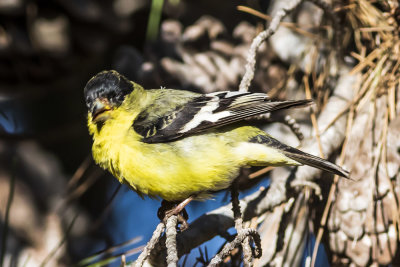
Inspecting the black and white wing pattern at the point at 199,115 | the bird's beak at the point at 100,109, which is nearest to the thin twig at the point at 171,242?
the black and white wing pattern at the point at 199,115

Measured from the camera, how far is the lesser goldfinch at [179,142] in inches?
68.4

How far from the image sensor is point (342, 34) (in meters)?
2.05

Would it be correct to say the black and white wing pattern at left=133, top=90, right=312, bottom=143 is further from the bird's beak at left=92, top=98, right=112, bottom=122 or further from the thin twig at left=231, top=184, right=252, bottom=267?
the thin twig at left=231, top=184, right=252, bottom=267

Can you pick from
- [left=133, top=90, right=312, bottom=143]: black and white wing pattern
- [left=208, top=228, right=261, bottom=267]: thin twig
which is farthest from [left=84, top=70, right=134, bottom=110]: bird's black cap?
[left=208, top=228, right=261, bottom=267]: thin twig

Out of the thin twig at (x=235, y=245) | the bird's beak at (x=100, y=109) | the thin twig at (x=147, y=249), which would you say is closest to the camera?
the thin twig at (x=235, y=245)

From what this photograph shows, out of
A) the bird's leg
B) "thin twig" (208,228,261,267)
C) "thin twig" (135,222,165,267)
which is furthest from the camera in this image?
the bird's leg

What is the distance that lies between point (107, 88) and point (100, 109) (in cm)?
8

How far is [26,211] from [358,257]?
1948 millimetres

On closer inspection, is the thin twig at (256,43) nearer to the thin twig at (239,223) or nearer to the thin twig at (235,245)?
the thin twig at (239,223)

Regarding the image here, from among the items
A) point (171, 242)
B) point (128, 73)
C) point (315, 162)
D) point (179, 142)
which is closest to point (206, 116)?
point (179, 142)

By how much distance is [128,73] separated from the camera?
265 cm

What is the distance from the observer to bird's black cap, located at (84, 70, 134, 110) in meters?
1.85

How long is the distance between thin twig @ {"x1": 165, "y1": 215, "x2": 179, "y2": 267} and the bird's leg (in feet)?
0.46

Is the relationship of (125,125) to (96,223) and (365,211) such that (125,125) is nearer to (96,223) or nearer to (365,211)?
(365,211)
